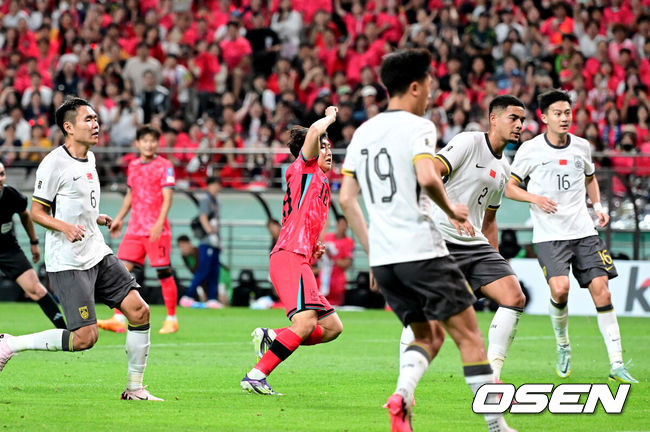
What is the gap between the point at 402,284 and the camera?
21.4 ft

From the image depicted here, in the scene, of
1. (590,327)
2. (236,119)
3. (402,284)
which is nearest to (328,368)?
(402,284)

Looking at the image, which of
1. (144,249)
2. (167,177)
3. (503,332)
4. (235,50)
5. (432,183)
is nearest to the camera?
(432,183)

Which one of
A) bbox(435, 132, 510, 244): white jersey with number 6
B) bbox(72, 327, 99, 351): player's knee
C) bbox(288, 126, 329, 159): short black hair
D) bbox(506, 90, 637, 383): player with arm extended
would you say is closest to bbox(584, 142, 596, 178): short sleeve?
bbox(506, 90, 637, 383): player with arm extended

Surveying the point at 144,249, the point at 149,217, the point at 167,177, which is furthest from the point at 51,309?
the point at 167,177

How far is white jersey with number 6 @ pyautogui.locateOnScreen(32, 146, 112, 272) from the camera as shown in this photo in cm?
852

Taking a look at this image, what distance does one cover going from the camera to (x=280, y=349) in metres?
8.75

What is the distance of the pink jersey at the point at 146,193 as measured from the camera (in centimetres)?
1480

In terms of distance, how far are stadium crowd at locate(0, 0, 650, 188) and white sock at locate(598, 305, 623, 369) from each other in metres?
8.51

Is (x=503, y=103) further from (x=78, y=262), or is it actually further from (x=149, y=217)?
(x=149, y=217)

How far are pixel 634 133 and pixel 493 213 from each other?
11.2 meters

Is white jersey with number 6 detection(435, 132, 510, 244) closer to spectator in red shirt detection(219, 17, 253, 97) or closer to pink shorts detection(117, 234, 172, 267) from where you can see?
pink shorts detection(117, 234, 172, 267)

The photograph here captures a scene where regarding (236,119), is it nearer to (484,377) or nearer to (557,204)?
(557,204)

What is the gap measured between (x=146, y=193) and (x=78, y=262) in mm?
6475

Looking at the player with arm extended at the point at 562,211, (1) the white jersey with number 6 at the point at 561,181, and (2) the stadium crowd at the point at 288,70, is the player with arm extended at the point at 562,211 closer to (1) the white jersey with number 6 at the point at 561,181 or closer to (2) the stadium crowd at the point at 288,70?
(1) the white jersey with number 6 at the point at 561,181
